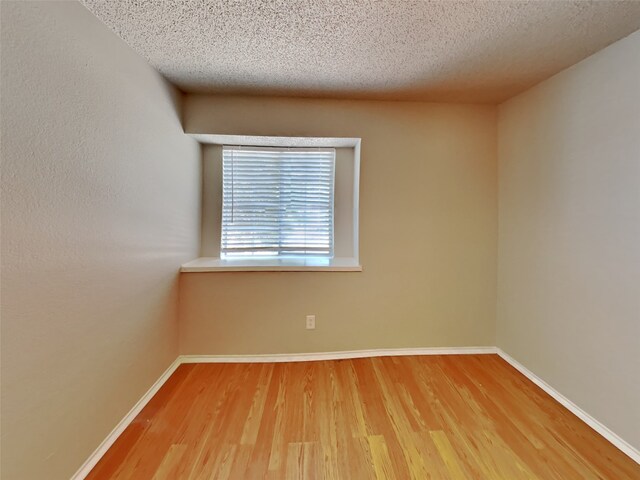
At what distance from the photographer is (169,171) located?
186cm

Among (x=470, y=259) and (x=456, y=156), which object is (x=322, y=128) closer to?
(x=456, y=156)

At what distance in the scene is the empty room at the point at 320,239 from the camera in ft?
3.53

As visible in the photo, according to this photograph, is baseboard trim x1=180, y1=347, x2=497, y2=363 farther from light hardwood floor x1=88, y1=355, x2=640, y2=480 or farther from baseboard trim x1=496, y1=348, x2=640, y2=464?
baseboard trim x1=496, y1=348, x2=640, y2=464

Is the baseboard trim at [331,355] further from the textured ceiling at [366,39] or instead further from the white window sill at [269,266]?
the textured ceiling at [366,39]

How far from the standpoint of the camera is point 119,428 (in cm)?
141

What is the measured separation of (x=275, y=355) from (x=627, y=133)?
8.81ft

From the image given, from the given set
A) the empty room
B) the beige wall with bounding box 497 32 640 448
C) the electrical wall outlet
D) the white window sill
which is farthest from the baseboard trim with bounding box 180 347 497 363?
the white window sill

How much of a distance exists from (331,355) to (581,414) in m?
1.64

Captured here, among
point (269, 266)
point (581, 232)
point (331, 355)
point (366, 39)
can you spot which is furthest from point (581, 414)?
point (366, 39)

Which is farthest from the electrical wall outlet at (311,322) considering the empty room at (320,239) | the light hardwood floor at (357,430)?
the light hardwood floor at (357,430)

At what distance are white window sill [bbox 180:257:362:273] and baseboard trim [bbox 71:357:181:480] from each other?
803 millimetres

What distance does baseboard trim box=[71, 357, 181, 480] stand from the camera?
1181 millimetres

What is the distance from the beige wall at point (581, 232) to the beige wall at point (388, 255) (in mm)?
256

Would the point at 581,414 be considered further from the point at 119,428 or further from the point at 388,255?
the point at 119,428
